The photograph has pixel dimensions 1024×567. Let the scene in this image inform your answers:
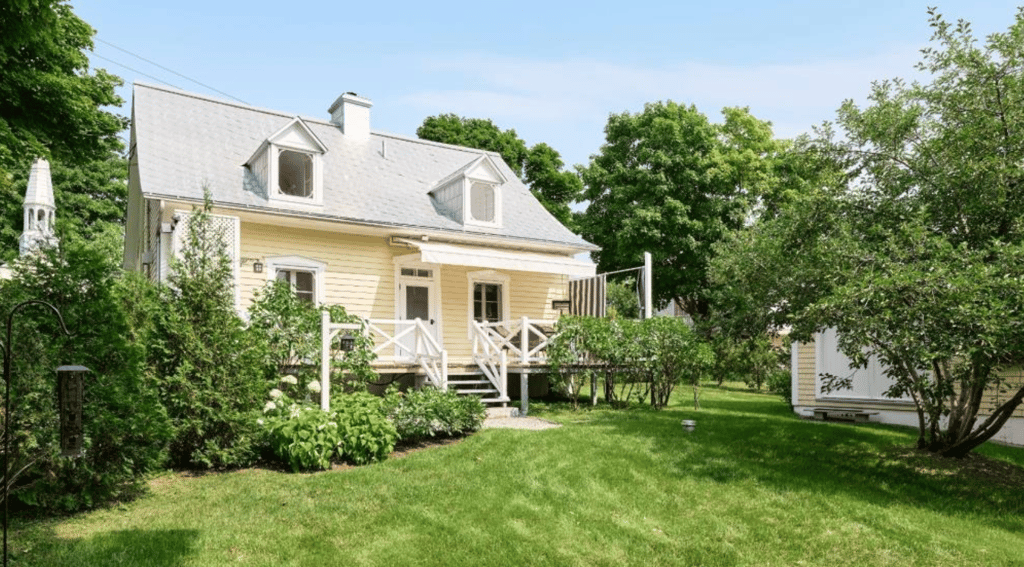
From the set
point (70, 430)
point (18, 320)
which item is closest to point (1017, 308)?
point (70, 430)

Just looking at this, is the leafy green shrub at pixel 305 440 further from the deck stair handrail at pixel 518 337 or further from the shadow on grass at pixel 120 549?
the deck stair handrail at pixel 518 337

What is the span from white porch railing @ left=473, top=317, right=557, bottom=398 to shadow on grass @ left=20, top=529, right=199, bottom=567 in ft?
23.6

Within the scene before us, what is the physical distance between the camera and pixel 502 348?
13.9 meters

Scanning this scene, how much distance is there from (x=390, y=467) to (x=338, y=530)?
2.11 m

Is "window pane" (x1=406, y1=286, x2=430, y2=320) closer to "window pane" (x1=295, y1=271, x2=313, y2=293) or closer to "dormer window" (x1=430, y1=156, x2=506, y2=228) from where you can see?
"dormer window" (x1=430, y1=156, x2=506, y2=228)

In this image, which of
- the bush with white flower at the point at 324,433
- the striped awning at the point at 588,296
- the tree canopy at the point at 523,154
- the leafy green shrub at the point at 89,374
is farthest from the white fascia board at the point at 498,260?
the tree canopy at the point at 523,154

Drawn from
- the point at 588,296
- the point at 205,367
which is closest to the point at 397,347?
the point at 588,296

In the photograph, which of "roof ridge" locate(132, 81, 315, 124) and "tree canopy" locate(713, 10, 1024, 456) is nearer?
"tree canopy" locate(713, 10, 1024, 456)

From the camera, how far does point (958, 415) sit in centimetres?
938

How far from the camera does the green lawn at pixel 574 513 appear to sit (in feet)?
18.9

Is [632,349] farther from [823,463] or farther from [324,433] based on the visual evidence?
[324,433]

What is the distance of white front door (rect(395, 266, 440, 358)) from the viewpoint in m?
14.6

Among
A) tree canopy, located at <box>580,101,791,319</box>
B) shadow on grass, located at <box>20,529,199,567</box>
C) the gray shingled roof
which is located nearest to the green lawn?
shadow on grass, located at <box>20,529,199,567</box>

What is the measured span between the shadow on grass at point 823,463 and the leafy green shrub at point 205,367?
5211 mm
